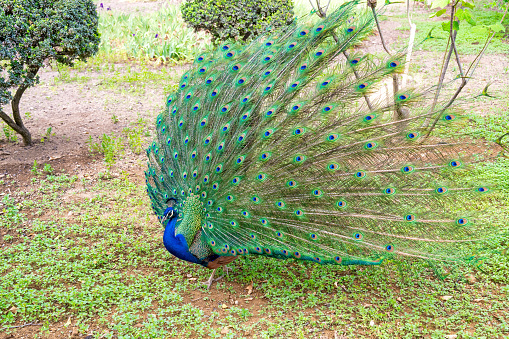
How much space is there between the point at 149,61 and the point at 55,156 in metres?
5.01

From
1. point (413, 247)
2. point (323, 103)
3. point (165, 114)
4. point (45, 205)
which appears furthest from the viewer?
point (45, 205)

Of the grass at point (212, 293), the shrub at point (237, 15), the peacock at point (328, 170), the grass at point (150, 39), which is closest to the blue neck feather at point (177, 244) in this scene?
the peacock at point (328, 170)

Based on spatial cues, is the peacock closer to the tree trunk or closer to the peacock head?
the peacock head

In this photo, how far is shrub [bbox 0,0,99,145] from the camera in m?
5.39

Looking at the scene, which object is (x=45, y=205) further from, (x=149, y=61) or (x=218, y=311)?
(x=149, y=61)

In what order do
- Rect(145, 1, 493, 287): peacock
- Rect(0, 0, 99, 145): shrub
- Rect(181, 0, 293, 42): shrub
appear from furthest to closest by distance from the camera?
Rect(181, 0, 293, 42): shrub
Rect(0, 0, 99, 145): shrub
Rect(145, 1, 493, 287): peacock

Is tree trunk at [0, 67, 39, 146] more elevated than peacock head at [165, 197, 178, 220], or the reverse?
tree trunk at [0, 67, 39, 146]

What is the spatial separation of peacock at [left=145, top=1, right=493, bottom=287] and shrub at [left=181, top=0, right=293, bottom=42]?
180 inches

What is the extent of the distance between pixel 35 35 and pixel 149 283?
3.71 m

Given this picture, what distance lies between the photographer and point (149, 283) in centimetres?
411

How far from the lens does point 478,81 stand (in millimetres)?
8570

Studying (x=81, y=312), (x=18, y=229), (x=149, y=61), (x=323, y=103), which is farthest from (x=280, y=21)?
(x=81, y=312)

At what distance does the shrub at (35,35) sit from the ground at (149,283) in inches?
50.3

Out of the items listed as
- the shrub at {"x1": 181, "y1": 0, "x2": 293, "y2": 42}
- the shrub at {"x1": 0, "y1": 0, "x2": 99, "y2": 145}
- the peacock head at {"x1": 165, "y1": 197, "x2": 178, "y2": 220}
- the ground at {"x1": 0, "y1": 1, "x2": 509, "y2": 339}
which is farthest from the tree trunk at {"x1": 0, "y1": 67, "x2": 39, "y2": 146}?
the shrub at {"x1": 181, "y1": 0, "x2": 293, "y2": 42}
